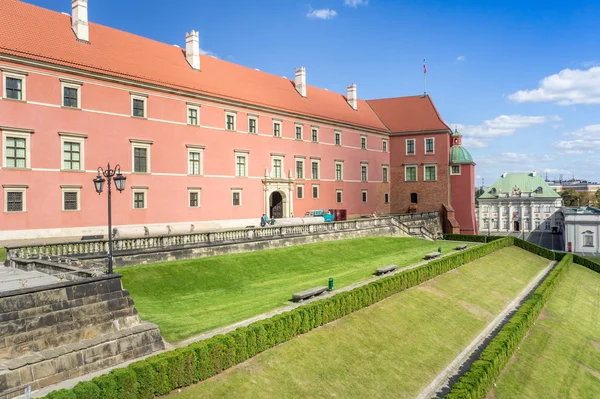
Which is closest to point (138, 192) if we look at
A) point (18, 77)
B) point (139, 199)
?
point (139, 199)

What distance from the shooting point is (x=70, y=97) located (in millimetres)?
31422

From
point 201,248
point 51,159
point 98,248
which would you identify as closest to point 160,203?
point 51,159

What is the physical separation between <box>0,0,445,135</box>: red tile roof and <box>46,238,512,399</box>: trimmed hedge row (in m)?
23.7

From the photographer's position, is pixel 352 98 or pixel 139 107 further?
pixel 352 98

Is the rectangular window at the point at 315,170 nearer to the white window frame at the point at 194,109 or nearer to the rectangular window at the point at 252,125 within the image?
the rectangular window at the point at 252,125

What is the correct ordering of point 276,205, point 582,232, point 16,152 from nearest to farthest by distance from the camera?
point 16,152 < point 276,205 < point 582,232

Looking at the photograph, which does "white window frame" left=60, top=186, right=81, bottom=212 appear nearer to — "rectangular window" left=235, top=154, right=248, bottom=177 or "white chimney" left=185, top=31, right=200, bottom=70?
"rectangular window" left=235, top=154, right=248, bottom=177

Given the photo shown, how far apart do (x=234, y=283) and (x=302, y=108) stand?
95.0ft

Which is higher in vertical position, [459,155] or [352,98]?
[352,98]

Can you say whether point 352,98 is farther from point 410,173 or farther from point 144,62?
point 144,62

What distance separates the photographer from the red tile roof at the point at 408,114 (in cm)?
6266

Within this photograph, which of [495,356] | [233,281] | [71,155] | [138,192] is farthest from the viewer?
[138,192]

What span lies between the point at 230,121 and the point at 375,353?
2811 cm

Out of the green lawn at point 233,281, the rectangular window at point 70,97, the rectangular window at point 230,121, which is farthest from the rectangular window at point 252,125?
the rectangular window at point 70,97
